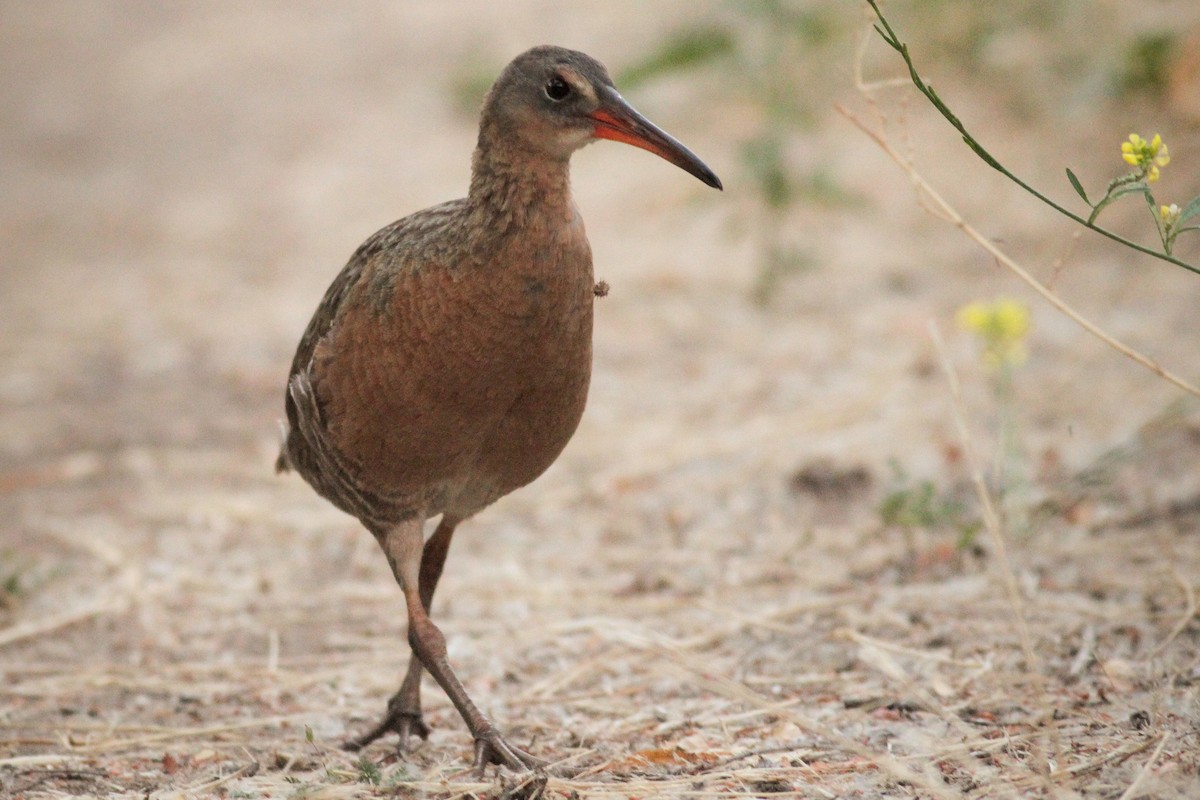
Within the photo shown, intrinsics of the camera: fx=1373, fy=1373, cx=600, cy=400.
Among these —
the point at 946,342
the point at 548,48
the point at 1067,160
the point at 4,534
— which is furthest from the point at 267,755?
the point at 1067,160

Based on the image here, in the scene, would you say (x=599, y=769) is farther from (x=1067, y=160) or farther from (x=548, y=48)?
(x=1067, y=160)

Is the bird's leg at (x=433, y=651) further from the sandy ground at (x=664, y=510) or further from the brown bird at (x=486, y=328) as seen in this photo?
the sandy ground at (x=664, y=510)

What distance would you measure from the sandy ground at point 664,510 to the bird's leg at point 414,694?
0.21 feet

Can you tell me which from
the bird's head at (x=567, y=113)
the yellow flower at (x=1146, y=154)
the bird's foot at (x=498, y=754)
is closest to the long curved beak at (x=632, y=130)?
the bird's head at (x=567, y=113)

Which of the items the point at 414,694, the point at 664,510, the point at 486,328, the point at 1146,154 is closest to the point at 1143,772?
the point at 1146,154

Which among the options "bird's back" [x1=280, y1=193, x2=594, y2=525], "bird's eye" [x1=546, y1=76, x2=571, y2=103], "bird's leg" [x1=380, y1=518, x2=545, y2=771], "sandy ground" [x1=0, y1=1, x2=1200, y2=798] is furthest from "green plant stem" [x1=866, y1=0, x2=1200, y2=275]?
"bird's leg" [x1=380, y1=518, x2=545, y2=771]

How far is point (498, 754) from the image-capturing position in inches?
125

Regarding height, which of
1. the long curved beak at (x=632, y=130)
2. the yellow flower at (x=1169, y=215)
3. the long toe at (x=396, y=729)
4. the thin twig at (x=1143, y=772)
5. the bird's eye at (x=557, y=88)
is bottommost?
the long toe at (x=396, y=729)

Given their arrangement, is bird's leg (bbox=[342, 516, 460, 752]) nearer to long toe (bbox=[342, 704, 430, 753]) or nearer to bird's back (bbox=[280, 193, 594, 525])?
long toe (bbox=[342, 704, 430, 753])

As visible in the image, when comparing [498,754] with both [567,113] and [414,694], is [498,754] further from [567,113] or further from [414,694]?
[567,113]

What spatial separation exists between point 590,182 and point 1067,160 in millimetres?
3113

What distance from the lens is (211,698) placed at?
3.98 m

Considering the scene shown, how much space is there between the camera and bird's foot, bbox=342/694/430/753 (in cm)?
357

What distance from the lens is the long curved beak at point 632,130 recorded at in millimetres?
3123
